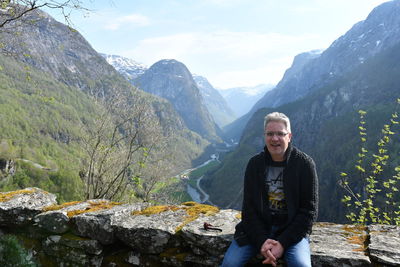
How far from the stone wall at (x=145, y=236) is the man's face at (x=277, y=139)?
5.07 ft

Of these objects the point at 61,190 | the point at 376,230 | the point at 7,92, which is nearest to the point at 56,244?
the point at 376,230

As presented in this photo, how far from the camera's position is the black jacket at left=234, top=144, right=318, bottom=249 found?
14.6 feet

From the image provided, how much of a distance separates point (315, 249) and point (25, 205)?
5.76 metres

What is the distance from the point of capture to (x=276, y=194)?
192 inches

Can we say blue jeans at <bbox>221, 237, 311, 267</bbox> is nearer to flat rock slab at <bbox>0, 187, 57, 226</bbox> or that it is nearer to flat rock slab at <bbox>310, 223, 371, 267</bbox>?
flat rock slab at <bbox>310, 223, 371, 267</bbox>

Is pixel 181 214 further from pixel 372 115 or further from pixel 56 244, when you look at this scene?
pixel 372 115

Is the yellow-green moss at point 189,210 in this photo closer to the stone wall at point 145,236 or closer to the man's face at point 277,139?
the stone wall at point 145,236

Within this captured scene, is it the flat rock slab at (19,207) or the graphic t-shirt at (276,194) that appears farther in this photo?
the flat rock slab at (19,207)

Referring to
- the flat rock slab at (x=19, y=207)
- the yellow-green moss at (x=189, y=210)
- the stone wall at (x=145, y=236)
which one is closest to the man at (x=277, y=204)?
the stone wall at (x=145, y=236)

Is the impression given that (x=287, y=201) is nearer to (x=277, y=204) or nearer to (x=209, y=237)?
(x=277, y=204)

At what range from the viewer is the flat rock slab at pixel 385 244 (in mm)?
3992

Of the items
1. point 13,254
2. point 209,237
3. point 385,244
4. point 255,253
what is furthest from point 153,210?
point 385,244

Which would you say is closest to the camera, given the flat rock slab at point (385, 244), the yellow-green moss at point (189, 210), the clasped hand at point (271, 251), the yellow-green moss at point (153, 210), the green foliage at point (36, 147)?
the flat rock slab at point (385, 244)

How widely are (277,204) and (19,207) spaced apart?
5225mm
